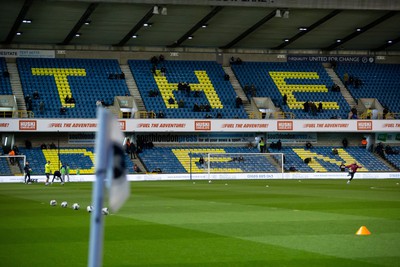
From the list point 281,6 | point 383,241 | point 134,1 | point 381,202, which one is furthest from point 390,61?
point 383,241

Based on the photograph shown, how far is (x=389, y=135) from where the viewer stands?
7600cm

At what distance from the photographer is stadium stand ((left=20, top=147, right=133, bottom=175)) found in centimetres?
6212

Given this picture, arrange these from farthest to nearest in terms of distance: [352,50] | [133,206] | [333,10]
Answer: [352,50] < [333,10] < [133,206]

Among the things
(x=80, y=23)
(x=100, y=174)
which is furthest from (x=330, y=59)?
(x=100, y=174)

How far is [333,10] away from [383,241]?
5250 centimetres

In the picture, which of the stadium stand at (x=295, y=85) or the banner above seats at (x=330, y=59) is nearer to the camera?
the stadium stand at (x=295, y=85)

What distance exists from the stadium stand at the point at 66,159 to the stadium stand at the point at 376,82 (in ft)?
85.6

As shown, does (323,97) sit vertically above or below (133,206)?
above

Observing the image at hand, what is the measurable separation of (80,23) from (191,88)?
1300 cm

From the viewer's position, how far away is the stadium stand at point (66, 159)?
204 ft

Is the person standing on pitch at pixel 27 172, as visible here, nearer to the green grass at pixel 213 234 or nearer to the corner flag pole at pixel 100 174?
the green grass at pixel 213 234

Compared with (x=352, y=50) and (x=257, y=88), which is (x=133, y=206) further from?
(x=352, y=50)

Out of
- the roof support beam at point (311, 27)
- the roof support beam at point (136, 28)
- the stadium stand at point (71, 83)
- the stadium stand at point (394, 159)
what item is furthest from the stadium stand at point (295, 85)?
the stadium stand at point (71, 83)

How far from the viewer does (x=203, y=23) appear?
6869 cm
